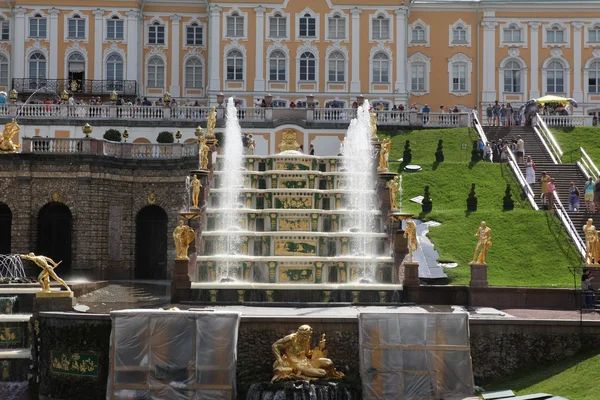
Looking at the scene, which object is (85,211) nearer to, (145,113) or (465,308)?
(145,113)

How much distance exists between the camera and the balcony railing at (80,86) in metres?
81.4

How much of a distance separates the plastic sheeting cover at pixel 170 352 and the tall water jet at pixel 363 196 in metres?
11.5

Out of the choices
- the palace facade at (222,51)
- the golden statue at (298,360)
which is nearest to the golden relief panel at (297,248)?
the golden statue at (298,360)

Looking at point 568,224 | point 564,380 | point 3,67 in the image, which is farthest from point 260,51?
point 564,380

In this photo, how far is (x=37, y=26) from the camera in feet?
271

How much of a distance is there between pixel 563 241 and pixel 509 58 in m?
42.0

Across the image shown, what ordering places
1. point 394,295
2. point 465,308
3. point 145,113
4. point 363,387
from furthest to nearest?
point 145,113 → point 394,295 → point 465,308 → point 363,387

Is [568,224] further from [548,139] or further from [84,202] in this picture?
[84,202]

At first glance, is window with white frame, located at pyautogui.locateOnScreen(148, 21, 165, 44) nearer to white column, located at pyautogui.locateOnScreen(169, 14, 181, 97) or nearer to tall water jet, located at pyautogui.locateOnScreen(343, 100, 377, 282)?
white column, located at pyautogui.locateOnScreen(169, 14, 181, 97)

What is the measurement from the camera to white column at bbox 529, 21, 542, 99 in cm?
8650

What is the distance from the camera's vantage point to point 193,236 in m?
39.9

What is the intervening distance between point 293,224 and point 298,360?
15.1 metres

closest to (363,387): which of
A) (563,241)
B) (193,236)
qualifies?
(193,236)

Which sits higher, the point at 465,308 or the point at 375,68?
the point at 375,68
